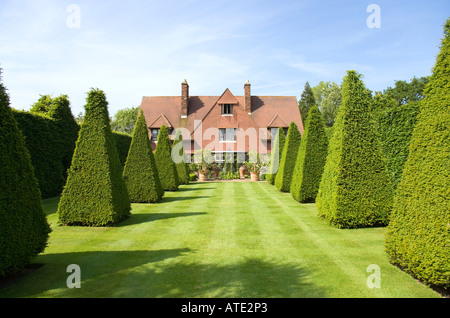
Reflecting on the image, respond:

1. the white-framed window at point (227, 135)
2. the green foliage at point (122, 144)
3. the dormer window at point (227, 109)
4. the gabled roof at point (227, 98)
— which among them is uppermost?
the gabled roof at point (227, 98)

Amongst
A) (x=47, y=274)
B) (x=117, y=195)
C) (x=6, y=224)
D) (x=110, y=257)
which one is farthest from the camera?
(x=117, y=195)

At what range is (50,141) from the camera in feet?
55.8

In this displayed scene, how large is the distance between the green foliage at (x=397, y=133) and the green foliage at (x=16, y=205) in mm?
10649

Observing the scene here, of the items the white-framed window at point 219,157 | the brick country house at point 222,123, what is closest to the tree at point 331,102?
the brick country house at point 222,123

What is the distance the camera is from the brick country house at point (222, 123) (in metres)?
37.9

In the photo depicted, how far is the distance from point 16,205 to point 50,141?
42.4ft

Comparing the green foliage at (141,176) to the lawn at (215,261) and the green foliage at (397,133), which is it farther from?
the green foliage at (397,133)

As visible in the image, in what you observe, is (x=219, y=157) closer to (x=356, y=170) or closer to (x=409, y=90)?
(x=356, y=170)

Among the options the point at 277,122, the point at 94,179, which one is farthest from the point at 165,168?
the point at 277,122
